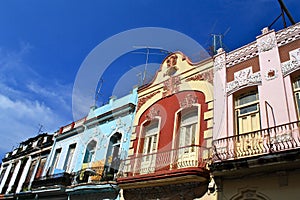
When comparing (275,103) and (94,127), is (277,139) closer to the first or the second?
(275,103)

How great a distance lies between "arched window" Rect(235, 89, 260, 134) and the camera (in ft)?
30.4

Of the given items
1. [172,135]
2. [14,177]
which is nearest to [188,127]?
[172,135]

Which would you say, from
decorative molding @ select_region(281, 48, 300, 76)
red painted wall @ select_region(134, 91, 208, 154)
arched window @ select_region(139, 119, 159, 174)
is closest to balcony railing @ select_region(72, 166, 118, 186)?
red painted wall @ select_region(134, 91, 208, 154)

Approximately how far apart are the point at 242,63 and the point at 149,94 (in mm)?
4866

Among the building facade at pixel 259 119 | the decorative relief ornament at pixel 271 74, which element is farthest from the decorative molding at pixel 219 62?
the decorative relief ornament at pixel 271 74

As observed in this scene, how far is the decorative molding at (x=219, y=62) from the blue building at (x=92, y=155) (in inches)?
186

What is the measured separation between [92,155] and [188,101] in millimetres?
6929

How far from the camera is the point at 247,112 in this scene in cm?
966

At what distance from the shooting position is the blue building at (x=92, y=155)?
12.9 meters

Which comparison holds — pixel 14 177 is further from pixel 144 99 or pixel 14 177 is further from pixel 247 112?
pixel 247 112

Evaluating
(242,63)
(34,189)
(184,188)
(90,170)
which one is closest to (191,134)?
(184,188)

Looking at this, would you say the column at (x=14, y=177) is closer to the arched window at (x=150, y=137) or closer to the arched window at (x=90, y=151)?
the arched window at (x=90, y=151)

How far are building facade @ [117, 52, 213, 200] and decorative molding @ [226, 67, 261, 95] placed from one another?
0.86 m

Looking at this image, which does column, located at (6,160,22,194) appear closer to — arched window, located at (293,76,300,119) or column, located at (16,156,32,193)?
column, located at (16,156,32,193)
